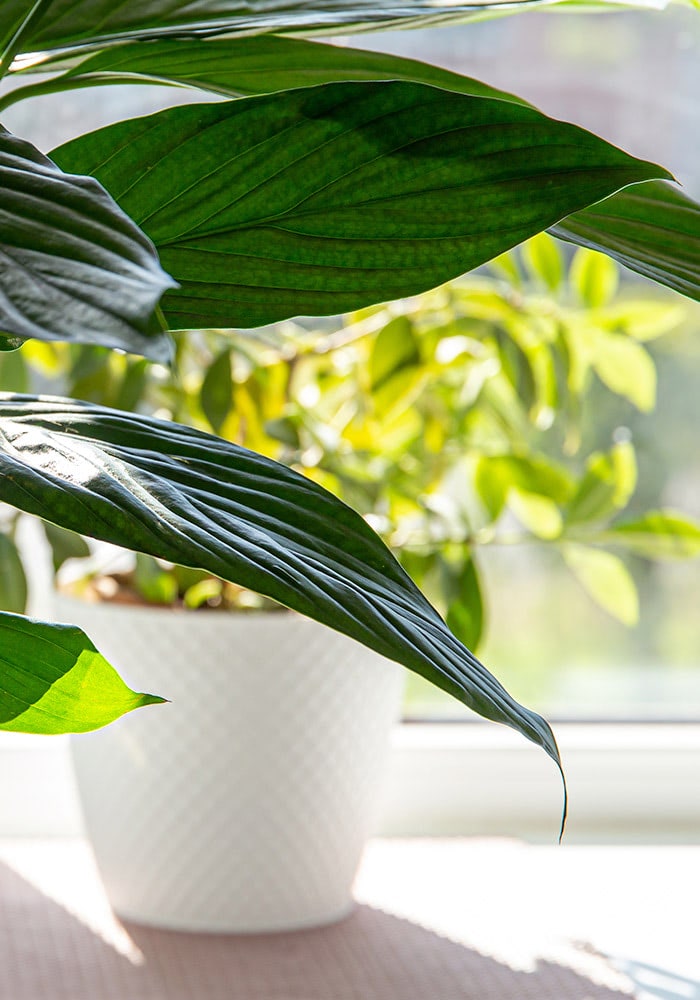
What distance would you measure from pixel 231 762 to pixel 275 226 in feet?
1.26

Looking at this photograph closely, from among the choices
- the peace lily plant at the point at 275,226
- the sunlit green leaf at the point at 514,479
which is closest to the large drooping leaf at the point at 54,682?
the peace lily plant at the point at 275,226

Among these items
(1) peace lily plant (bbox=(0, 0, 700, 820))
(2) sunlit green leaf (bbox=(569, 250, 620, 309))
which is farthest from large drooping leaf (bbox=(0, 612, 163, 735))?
(2) sunlit green leaf (bbox=(569, 250, 620, 309))

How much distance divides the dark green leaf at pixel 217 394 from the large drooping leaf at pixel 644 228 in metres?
0.33

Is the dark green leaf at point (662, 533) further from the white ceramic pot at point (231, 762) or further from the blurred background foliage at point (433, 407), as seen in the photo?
the white ceramic pot at point (231, 762)

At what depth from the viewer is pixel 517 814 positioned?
36.5 inches

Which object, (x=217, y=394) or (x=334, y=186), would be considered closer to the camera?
(x=334, y=186)

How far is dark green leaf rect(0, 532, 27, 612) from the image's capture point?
0.64 meters

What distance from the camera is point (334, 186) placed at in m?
0.31

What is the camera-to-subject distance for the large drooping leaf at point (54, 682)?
Answer: 0.33 metres

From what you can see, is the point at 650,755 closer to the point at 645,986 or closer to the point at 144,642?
the point at 645,986

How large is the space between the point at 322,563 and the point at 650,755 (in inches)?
30.9

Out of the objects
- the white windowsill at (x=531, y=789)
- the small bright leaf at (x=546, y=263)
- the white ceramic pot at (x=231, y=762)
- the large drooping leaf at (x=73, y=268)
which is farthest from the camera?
the white windowsill at (x=531, y=789)

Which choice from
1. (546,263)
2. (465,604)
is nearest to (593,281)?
(546,263)

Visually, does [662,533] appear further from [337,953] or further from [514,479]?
[337,953]
